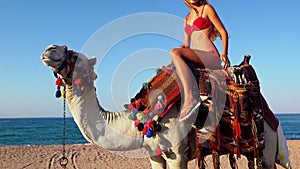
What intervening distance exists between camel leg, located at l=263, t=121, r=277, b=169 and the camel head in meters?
2.03

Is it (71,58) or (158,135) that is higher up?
(71,58)

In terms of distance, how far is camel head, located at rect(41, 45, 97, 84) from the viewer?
3279mm

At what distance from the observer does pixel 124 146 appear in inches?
134

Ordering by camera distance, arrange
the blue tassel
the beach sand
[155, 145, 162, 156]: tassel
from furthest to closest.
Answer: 1. the beach sand
2. [155, 145, 162, 156]: tassel
3. the blue tassel

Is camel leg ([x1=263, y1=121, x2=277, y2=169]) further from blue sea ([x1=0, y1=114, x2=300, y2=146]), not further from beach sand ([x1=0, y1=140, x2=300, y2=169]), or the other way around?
blue sea ([x1=0, y1=114, x2=300, y2=146])

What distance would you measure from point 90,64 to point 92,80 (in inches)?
6.7

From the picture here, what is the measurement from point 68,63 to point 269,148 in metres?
2.38

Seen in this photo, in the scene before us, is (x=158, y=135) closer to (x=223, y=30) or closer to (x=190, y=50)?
(x=190, y=50)

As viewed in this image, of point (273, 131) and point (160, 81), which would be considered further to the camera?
point (273, 131)

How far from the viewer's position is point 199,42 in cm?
383

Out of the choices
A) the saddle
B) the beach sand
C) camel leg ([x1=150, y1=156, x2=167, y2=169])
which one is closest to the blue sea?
the beach sand

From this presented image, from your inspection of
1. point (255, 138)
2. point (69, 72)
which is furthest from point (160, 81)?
point (255, 138)

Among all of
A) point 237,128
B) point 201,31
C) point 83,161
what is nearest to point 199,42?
point 201,31

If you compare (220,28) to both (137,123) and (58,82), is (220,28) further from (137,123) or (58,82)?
(58,82)
